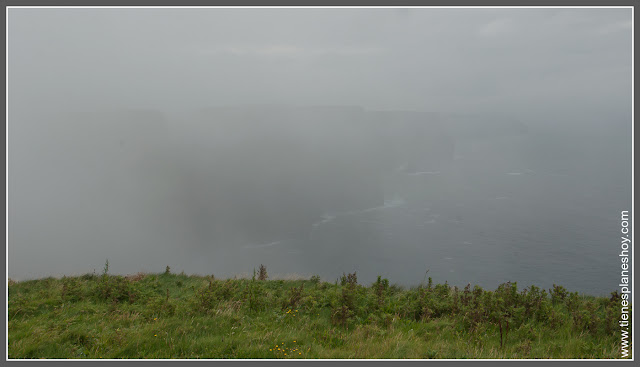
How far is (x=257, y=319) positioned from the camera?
9258 mm

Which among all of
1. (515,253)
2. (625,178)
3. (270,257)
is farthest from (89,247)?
(625,178)

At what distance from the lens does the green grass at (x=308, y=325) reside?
7309 millimetres

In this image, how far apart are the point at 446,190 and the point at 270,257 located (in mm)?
91516

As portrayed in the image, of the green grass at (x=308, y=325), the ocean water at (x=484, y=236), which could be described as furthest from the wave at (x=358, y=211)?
the green grass at (x=308, y=325)

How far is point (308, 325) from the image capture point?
8.83m

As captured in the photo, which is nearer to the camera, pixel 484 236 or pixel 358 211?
pixel 484 236

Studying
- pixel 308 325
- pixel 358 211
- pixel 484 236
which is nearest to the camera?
pixel 308 325

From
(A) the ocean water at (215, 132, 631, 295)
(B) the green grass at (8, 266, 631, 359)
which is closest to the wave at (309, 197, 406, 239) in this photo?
(A) the ocean water at (215, 132, 631, 295)

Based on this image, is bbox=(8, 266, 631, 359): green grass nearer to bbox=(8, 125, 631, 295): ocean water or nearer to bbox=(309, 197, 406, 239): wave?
bbox=(8, 125, 631, 295): ocean water

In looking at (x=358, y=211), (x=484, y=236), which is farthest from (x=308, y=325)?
(x=358, y=211)

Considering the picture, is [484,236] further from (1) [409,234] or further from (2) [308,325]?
(2) [308,325]

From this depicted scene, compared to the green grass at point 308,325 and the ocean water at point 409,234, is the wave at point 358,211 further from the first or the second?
the green grass at point 308,325

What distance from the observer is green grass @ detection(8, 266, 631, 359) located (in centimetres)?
731

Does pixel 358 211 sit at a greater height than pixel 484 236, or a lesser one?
greater
